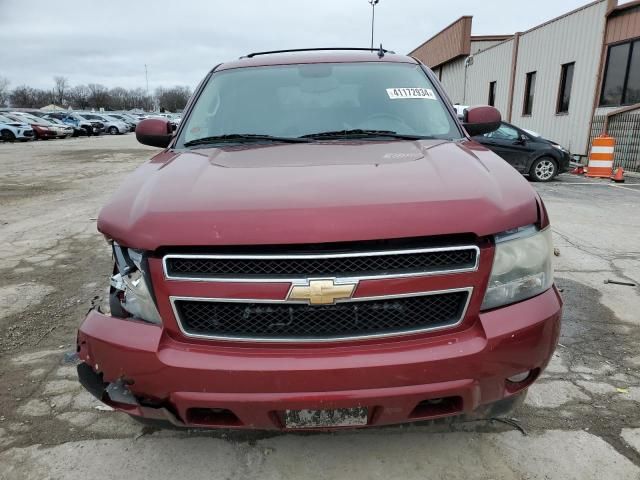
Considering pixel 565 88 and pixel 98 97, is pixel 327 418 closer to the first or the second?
pixel 565 88

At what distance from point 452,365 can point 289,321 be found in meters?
0.60

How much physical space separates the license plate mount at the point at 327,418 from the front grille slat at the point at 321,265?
1.66 feet

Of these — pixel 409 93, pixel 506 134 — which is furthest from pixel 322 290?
pixel 506 134

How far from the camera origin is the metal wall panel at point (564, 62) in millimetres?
14500

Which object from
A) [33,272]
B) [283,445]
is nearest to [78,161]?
[33,272]

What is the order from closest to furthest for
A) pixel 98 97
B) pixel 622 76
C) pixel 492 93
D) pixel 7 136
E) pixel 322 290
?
1. pixel 322 290
2. pixel 622 76
3. pixel 492 93
4. pixel 7 136
5. pixel 98 97

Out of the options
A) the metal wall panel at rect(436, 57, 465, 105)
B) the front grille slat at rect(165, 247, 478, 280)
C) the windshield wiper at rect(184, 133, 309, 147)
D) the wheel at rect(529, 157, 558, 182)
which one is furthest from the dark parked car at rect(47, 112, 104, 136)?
the front grille slat at rect(165, 247, 478, 280)

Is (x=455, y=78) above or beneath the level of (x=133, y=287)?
above

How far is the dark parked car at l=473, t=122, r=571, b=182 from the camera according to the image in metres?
11.0

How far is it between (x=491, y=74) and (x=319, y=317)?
2339cm

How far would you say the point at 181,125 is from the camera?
306 centimetres

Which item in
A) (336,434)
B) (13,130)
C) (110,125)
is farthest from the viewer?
(110,125)

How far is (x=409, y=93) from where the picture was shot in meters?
3.07

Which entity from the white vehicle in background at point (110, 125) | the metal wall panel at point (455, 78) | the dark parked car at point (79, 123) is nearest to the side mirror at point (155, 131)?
the metal wall panel at point (455, 78)
